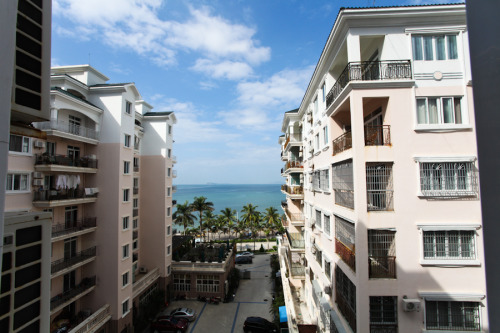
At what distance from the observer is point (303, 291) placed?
68.2ft

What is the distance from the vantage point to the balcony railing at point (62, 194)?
14.2 m

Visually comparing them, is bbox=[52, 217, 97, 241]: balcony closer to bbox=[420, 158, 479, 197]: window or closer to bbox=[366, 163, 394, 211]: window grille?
bbox=[366, 163, 394, 211]: window grille

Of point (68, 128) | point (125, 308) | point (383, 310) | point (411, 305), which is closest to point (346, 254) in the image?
point (383, 310)

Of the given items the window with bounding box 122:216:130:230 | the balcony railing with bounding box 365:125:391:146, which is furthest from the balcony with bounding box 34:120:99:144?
the balcony railing with bounding box 365:125:391:146

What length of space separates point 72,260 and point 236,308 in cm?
1502

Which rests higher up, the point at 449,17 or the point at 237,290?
the point at 449,17

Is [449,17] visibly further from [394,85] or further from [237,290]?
[237,290]

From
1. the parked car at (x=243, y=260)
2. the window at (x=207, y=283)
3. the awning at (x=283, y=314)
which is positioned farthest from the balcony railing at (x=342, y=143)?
the parked car at (x=243, y=260)

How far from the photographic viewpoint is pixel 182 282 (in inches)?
1070

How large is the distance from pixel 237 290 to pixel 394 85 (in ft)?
89.0

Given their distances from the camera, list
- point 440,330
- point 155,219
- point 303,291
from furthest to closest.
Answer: point 155,219 < point 303,291 < point 440,330

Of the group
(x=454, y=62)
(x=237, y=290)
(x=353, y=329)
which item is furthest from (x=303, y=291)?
(x=454, y=62)

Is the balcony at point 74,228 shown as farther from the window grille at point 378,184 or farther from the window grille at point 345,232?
the window grille at point 378,184

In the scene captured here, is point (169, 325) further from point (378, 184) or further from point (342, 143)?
point (378, 184)
